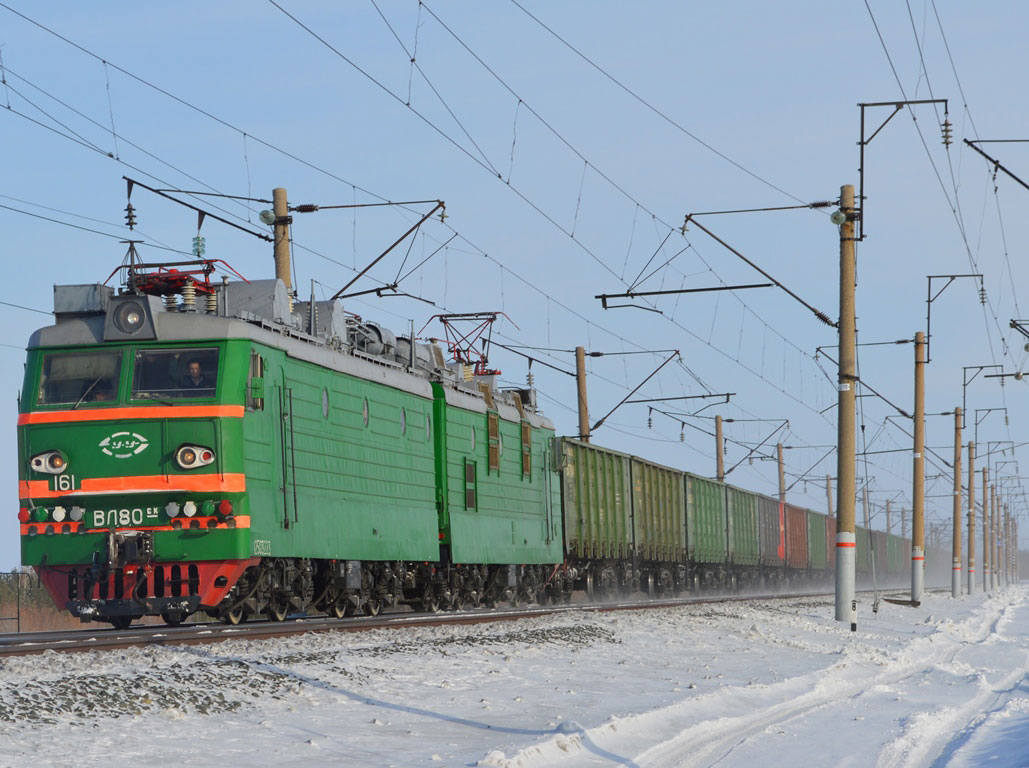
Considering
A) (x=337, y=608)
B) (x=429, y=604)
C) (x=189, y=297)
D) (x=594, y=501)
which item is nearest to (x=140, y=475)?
(x=189, y=297)

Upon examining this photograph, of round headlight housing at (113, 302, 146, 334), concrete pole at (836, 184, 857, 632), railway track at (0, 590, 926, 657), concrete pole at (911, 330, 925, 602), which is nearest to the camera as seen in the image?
railway track at (0, 590, 926, 657)

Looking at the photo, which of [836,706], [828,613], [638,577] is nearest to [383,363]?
[836,706]

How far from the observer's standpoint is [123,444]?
15.9 m

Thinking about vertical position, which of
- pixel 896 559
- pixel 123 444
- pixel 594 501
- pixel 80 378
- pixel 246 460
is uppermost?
pixel 80 378

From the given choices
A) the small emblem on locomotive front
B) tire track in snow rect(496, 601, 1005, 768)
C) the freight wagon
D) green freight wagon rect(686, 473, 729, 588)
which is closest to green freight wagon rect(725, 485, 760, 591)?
green freight wagon rect(686, 473, 729, 588)

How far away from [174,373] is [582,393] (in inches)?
1004

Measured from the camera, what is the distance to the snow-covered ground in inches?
350

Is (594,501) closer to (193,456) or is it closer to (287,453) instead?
(287,453)

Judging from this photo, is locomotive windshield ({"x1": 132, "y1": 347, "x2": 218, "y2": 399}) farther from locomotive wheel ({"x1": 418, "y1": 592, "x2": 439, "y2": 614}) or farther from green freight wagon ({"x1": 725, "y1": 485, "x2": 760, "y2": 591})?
green freight wagon ({"x1": 725, "y1": 485, "x2": 760, "y2": 591})

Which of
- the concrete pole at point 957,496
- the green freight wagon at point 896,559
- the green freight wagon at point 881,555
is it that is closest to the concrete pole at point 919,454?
the concrete pole at point 957,496

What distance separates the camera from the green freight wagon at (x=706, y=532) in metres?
42.4

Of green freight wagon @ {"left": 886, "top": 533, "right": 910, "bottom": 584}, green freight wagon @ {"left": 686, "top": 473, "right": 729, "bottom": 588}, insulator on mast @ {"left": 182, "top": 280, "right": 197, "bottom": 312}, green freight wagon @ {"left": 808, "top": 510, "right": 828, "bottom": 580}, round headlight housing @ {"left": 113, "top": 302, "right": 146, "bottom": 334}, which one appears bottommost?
green freight wagon @ {"left": 886, "top": 533, "right": 910, "bottom": 584}

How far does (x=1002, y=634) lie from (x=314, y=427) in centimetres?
1677

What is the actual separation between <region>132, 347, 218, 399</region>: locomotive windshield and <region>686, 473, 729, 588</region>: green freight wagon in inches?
1075
